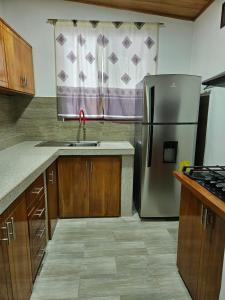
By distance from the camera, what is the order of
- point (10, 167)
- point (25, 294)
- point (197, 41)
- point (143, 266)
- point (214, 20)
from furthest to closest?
1. point (197, 41)
2. point (214, 20)
3. point (143, 266)
4. point (10, 167)
5. point (25, 294)

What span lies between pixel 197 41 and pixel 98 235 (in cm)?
281

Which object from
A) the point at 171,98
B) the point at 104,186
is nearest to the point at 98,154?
the point at 104,186

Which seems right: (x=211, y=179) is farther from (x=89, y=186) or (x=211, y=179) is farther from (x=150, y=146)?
(x=89, y=186)

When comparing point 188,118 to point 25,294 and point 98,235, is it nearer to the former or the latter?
point 98,235

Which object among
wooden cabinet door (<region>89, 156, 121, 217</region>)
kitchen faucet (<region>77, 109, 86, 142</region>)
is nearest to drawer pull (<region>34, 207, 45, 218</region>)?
wooden cabinet door (<region>89, 156, 121, 217</region>)

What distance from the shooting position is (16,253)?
1.21 metres

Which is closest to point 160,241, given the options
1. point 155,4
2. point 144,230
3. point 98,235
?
point 144,230

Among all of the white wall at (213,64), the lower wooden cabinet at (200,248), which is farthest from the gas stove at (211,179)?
the white wall at (213,64)

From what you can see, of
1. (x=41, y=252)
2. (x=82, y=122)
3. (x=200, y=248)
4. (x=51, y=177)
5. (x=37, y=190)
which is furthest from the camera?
(x=82, y=122)

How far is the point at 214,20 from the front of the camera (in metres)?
2.37

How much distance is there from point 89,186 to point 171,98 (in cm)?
143

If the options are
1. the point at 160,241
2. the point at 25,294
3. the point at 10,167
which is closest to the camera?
the point at 25,294

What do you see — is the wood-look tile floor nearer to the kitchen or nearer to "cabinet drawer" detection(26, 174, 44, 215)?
the kitchen

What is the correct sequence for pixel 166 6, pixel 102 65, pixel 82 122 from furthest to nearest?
pixel 82 122
pixel 102 65
pixel 166 6
